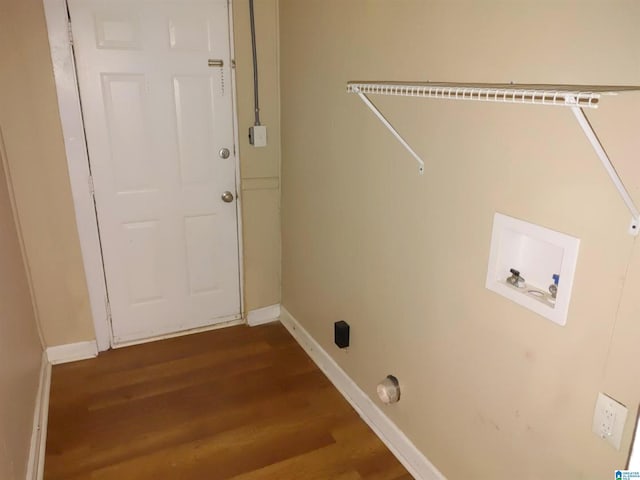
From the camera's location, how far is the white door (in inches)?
103

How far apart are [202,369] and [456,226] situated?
1.82 metres

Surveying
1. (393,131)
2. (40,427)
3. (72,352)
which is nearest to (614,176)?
(393,131)

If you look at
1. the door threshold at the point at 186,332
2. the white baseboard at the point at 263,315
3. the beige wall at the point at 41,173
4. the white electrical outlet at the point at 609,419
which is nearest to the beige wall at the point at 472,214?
the white electrical outlet at the point at 609,419

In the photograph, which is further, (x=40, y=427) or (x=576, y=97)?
(x=40, y=427)

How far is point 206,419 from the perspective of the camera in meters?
2.42

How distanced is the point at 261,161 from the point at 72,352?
1624 millimetres

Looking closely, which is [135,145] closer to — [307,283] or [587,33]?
[307,283]

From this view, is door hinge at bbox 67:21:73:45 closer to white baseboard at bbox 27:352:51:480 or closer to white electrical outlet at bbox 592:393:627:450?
white baseboard at bbox 27:352:51:480

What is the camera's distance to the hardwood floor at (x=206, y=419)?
6.96ft

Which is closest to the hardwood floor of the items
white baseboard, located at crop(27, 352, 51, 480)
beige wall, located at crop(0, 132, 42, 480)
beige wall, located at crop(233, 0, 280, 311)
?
white baseboard, located at crop(27, 352, 51, 480)

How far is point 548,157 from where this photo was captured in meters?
1.32

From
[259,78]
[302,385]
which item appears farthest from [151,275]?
[259,78]

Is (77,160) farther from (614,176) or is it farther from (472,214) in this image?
(614,176)

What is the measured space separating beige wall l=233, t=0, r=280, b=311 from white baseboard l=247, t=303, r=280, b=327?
0.14 feet
